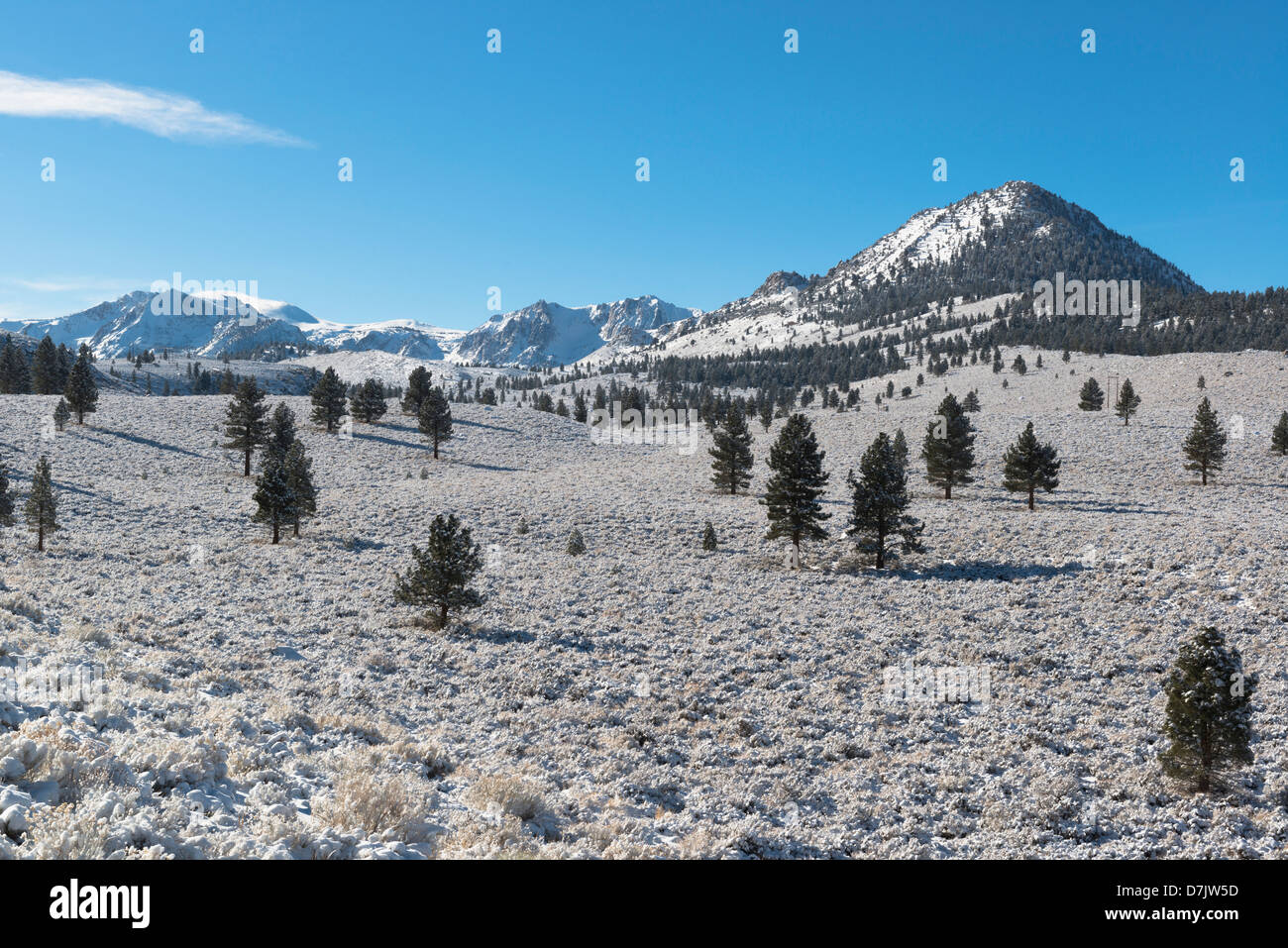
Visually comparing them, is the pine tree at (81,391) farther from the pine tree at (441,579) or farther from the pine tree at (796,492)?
the pine tree at (796,492)

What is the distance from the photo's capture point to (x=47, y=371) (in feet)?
285

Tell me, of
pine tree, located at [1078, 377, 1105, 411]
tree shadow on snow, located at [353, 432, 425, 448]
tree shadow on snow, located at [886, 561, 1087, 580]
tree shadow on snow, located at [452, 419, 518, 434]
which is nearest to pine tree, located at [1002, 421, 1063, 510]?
tree shadow on snow, located at [886, 561, 1087, 580]

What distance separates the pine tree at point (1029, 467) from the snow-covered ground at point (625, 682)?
2083mm

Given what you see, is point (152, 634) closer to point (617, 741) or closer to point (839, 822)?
point (617, 741)

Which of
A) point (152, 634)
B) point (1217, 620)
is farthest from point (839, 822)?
point (1217, 620)

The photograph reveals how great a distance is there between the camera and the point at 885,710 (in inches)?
666

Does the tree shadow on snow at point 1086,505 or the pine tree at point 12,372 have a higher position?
the pine tree at point 12,372

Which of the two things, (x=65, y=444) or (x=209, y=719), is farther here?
(x=65, y=444)

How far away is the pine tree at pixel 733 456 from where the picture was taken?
5103 centimetres

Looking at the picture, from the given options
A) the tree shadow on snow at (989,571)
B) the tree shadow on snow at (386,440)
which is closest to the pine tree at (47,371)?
the tree shadow on snow at (386,440)

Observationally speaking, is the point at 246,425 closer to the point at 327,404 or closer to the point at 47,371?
the point at 327,404

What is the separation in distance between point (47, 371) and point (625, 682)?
4265 inches
